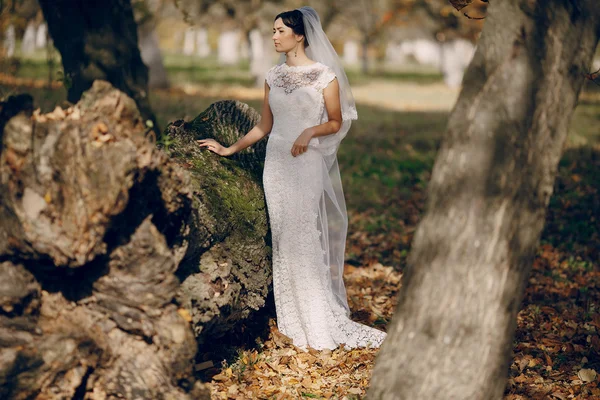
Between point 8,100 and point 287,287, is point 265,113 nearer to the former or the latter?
point 287,287

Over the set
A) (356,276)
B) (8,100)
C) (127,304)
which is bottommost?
(356,276)

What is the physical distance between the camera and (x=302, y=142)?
527 centimetres

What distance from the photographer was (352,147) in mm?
14219

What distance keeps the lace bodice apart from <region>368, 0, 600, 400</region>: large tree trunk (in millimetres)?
2172

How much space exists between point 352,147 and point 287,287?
899cm

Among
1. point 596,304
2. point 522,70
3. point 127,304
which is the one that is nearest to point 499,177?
point 522,70

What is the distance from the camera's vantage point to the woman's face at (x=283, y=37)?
5273 millimetres

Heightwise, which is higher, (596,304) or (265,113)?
(265,113)

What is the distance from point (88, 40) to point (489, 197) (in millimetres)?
7837

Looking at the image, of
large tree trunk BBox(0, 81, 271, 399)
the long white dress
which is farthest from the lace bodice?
large tree trunk BBox(0, 81, 271, 399)

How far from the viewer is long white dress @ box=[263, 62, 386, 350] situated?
5375 mm

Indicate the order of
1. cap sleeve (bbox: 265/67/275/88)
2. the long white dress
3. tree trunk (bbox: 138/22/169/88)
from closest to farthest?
the long white dress
cap sleeve (bbox: 265/67/275/88)
tree trunk (bbox: 138/22/169/88)

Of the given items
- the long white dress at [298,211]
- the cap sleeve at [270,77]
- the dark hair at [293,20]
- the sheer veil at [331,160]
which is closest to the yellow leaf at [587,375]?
the long white dress at [298,211]

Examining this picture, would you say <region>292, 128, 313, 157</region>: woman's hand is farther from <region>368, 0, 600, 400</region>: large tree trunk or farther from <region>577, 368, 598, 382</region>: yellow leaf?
<region>577, 368, 598, 382</region>: yellow leaf
